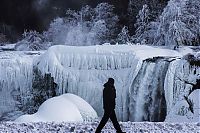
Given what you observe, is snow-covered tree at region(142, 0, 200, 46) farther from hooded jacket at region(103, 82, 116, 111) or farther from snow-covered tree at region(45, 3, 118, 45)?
hooded jacket at region(103, 82, 116, 111)

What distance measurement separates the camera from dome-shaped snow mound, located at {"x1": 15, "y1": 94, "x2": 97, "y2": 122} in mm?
12719

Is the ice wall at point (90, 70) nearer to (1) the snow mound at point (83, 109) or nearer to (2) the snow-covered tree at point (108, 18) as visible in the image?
(1) the snow mound at point (83, 109)

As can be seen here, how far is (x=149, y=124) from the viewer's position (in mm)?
10008

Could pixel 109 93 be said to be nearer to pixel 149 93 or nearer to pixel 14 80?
pixel 149 93

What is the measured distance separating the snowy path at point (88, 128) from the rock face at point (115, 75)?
20.2 feet

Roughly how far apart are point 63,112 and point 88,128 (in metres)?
4.05

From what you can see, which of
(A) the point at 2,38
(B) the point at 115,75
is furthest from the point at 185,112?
(A) the point at 2,38

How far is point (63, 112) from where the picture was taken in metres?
13.4

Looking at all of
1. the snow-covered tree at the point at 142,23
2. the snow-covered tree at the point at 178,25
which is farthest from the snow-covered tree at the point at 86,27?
the snow-covered tree at the point at 178,25

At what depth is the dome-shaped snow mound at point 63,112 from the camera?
41.7ft

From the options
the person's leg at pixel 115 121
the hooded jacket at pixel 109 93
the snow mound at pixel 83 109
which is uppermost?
the hooded jacket at pixel 109 93

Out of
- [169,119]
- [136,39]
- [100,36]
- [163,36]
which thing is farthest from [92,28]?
[169,119]

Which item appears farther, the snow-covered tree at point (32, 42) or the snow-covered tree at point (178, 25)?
the snow-covered tree at point (32, 42)

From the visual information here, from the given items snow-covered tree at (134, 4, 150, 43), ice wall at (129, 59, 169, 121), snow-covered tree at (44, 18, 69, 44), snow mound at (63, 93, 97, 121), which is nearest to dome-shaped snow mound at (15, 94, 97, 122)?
snow mound at (63, 93, 97, 121)
